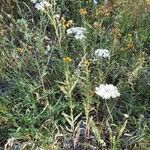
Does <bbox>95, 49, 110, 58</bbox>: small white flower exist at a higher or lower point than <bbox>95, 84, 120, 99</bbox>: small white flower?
higher

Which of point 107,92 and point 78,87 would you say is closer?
point 107,92

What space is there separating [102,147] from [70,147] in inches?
9.3

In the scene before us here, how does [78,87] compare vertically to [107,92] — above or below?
below

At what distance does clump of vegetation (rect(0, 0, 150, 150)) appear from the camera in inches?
117

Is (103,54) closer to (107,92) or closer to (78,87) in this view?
(78,87)

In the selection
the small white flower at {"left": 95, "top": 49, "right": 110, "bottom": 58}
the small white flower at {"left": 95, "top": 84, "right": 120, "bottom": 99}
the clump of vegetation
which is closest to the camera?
the small white flower at {"left": 95, "top": 84, "right": 120, "bottom": 99}

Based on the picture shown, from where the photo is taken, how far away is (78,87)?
324 cm

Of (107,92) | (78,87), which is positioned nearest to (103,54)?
(78,87)

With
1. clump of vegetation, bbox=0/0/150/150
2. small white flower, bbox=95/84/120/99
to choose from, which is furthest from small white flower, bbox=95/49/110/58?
small white flower, bbox=95/84/120/99

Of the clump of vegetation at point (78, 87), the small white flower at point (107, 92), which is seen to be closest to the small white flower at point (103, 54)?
the clump of vegetation at point (78, 87)

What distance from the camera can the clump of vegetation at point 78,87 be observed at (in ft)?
9.71

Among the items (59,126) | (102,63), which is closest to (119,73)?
(102,63)

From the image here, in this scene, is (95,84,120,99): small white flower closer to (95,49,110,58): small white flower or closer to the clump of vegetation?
the clump of vegetation

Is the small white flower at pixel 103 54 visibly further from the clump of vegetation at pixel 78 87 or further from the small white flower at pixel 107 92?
the small white flower at pixel 107 92
